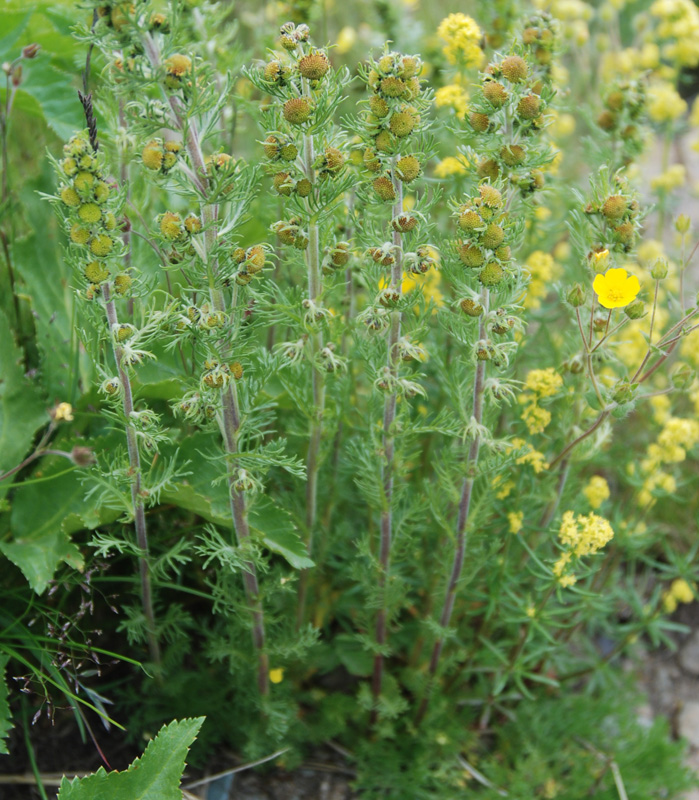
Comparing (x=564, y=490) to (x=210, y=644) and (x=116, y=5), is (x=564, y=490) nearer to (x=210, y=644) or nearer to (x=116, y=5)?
(x=210, y=644)

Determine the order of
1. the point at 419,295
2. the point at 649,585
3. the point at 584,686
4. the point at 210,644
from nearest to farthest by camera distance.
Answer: the point at 419,295, the point at 210,644, the point at 584,686, the point at 649,585

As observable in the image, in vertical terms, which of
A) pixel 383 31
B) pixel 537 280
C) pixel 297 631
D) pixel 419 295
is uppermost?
pixel 383 31

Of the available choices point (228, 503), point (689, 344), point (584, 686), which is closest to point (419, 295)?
point (228, 503)

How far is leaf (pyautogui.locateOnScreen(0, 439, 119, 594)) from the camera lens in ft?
6.64

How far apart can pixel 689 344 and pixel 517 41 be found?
1186mm

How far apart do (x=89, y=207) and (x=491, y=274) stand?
2.83 feet

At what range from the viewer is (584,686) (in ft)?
9.92

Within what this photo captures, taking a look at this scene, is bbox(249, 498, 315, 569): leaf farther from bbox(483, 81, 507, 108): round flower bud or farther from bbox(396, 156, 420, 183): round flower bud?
bbox(483, 81, 507, 108): round flower bud

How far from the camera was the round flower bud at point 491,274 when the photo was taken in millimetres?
1646

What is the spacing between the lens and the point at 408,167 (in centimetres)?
158

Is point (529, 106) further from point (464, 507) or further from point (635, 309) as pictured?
point (464, 507)

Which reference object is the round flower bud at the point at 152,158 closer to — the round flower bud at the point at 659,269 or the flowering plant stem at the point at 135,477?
the flowering plant stem at the point at 135,477

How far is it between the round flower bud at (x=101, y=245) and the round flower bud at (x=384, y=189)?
58 cm

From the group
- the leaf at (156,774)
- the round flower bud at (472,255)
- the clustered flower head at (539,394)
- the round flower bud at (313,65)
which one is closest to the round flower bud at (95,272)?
the round flower bud at (313,65)
